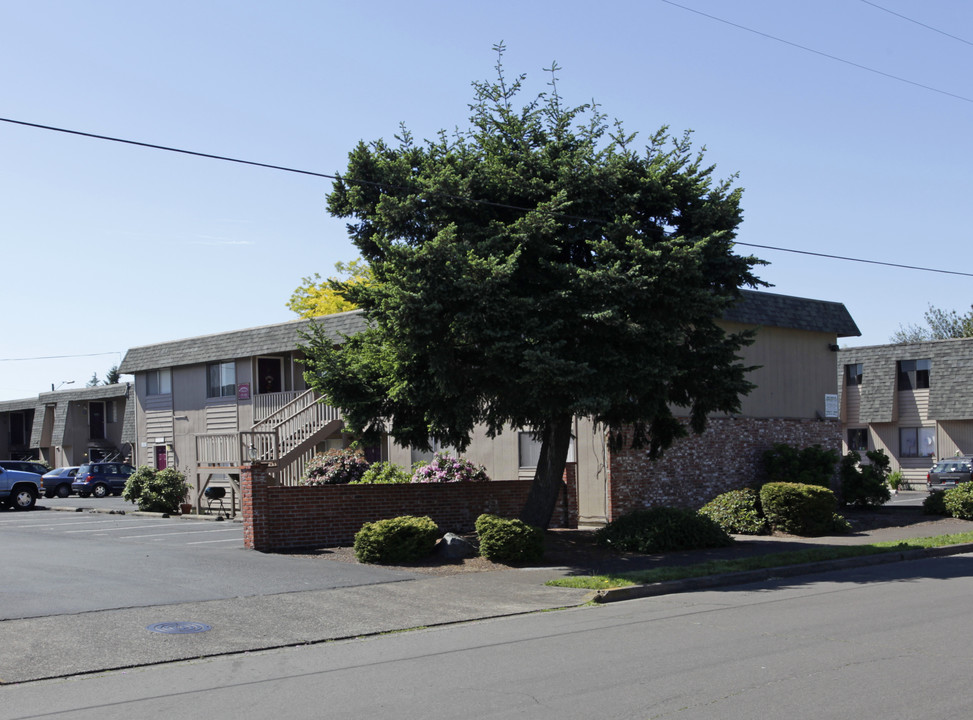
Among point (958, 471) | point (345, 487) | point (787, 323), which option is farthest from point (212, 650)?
point (958, 471)

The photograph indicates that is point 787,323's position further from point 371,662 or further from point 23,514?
point 23,514

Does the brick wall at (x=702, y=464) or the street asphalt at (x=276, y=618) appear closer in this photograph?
the street asphalt at (x=276, y=618)

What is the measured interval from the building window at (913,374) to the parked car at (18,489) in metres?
37.8

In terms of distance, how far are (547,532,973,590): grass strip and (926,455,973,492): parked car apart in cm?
1842

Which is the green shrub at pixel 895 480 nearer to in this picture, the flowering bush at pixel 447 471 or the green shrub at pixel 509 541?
the flowering bush at pixel 447 471

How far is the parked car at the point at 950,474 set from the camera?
35688mm

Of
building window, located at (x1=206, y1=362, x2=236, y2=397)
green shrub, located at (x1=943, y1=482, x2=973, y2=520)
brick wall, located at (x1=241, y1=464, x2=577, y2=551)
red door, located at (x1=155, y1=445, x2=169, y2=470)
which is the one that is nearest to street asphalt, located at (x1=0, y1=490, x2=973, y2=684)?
brick wall, located at (x1=241, y1=464, x2=577, y2=551)

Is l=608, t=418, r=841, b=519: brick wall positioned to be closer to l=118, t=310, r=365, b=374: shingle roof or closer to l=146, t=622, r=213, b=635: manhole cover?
l=118, t=310, r=365, b=374: shingle roof

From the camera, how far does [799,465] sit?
24.4m

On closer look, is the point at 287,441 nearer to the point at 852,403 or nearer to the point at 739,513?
the point at 739,513

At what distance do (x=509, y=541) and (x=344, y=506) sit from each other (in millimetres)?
4212

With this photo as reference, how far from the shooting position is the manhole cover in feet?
34.2

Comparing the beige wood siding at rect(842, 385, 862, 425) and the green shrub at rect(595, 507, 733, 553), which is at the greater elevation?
the beige wood siding at rect(842, 385, 862, 425)

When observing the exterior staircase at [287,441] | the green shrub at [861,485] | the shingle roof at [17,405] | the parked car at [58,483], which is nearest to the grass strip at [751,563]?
the green shrub at [861,485]
